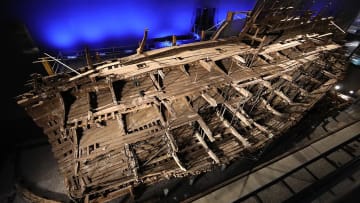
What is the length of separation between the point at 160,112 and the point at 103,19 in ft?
20.4

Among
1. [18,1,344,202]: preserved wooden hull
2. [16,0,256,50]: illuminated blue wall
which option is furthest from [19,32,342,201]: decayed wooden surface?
[16,0,256,50]: illuminated blue wall

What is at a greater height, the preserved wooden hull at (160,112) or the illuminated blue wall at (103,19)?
the illuminated blue wall at (103,19)

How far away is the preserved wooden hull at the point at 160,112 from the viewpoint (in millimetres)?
5215

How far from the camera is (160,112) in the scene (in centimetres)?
601

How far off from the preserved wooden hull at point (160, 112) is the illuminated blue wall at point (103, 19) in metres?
3.74

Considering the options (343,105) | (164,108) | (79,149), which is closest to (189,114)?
(164,108)

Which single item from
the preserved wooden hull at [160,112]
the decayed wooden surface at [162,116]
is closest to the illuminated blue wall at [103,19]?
the preserved wooden hull at [160,112]

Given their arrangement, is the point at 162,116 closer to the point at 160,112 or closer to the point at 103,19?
the point at 160,112

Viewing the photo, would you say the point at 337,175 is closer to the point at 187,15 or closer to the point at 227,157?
the point at 227,157

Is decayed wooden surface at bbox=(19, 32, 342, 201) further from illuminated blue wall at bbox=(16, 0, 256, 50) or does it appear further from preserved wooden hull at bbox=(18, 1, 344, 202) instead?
illuminated blue wall at bbox=(16, 0, 256, 50)

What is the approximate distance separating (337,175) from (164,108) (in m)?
4.66

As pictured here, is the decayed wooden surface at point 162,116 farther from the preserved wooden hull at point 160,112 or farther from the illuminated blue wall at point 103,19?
the illuminated blue wall at point 103,19

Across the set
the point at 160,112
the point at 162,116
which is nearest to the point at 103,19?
the point at 160,112

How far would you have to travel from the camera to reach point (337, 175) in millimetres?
2686
